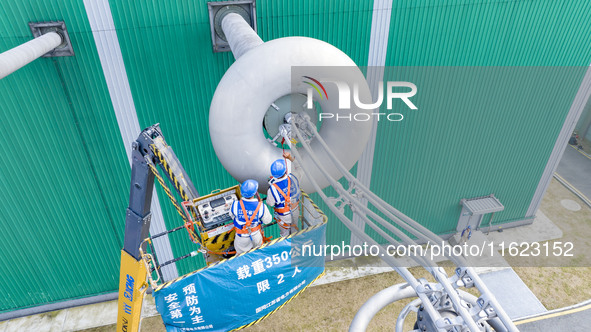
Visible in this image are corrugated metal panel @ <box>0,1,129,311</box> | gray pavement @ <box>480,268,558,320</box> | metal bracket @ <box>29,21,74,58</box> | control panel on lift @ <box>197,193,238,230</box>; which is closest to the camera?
control panel on lift @ <box>197,193,238,230</box>

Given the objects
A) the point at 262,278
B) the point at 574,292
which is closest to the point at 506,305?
the point at 574,292

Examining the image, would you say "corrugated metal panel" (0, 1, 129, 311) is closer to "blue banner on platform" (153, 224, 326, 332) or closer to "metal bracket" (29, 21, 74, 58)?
"metal bracket" (29, 21, 74, 58)

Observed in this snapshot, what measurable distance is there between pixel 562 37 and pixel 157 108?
427 inches

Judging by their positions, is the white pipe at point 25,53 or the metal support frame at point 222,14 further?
the metal support frame at point 222,14

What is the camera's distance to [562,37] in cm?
975

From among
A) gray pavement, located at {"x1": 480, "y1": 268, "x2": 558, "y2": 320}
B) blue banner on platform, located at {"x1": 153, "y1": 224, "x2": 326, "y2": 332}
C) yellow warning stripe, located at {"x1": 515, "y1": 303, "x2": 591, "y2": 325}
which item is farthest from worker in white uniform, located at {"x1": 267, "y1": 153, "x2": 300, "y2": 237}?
yellow warning stripe, located at {"x1": 515, "y1": 303, "x2": 591, "y2": 325}

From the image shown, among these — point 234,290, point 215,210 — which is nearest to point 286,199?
point 215,210

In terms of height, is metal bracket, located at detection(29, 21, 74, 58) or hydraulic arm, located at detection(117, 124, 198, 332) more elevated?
metal bracket, located at detection(29, 21, 74, 58)

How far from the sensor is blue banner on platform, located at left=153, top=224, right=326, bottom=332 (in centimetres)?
549

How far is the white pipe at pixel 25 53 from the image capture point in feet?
17.6

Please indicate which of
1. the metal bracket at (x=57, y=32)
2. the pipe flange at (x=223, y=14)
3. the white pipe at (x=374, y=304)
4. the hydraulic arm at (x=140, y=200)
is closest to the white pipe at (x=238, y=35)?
the pipe flange at (x=223, y=14)

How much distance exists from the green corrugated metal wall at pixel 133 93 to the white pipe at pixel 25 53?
1.98ft

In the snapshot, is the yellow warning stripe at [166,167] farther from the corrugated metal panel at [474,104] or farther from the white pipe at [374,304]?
the corrugated metal panel at [474,104]

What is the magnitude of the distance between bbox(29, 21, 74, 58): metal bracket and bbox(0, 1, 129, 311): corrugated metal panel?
11 centimetres
